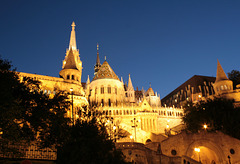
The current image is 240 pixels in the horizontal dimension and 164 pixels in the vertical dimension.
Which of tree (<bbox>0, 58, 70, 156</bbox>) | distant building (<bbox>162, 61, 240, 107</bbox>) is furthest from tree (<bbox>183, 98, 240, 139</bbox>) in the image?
tree (<bbox>0, 58, 70, 156</bbox>)

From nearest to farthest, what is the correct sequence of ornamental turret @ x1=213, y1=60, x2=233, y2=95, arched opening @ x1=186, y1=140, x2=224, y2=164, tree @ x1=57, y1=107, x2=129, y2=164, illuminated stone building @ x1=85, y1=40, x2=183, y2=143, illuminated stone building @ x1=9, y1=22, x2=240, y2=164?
tree @ x1=57, y1=107, x2=129, y2=164
illuminated stone building @ x1=9, y1=22, x2=240, y2=164
arched opening @ x1=186, y1=140, x2=224, y2=164
illuminated stone building @ x1=85, y1=40, x2=183, y2=143
ornamental turret @ x1=213, y1=60, x2=233, y2=95

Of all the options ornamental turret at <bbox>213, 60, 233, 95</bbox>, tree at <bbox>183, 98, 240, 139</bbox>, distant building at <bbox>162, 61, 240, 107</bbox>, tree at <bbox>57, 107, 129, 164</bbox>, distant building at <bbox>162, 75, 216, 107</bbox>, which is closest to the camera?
tree at <bbox>57, 107, 129, 164</bbox>

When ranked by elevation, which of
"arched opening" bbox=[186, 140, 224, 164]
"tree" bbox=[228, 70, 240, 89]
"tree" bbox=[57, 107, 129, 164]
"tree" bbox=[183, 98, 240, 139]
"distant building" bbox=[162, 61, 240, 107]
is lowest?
"arched opening" bbox=[186, 140, 224, 164]

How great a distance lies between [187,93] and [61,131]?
61603 mm

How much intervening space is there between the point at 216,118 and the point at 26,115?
1203 inches

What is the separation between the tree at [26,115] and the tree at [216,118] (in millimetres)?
22840

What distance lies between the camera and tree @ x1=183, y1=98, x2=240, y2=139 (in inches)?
1575

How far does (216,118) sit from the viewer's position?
41312 mm

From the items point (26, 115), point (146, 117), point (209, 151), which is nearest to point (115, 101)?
point (146, 117)

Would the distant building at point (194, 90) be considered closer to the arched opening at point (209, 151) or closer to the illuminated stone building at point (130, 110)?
the illuminated stone building at point (130, 110)

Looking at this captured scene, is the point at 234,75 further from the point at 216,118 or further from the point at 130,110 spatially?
the point at 216,118

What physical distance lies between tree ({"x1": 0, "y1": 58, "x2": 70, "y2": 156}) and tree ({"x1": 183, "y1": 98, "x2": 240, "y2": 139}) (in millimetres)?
22840

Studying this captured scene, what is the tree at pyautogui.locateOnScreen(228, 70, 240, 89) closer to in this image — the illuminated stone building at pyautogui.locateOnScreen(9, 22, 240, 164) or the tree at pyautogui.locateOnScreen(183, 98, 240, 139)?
the illuminated stone building at pyautogui.locateOnScreen(9, 22, 240, 164)

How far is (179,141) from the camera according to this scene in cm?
3478
